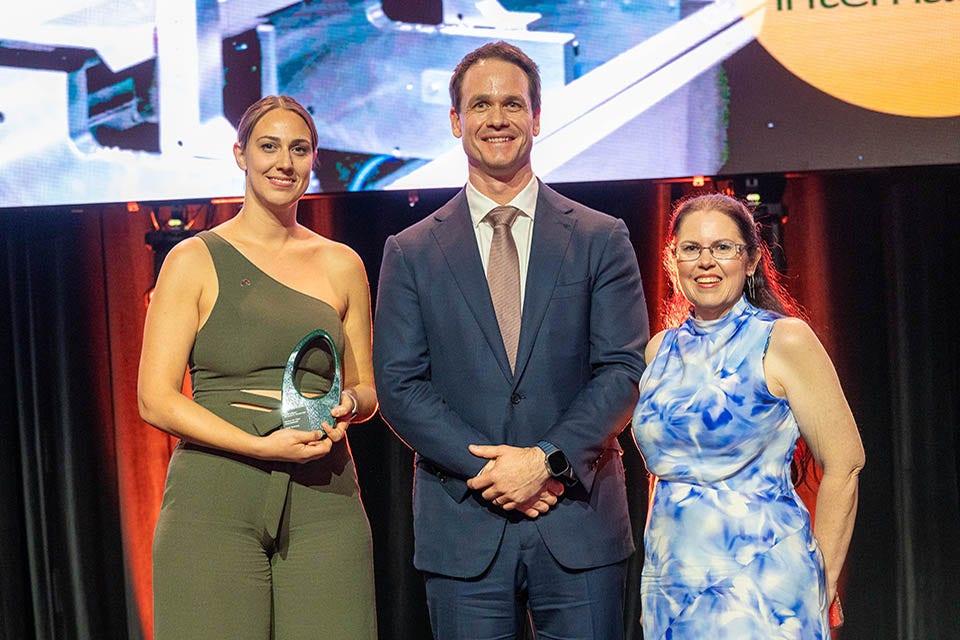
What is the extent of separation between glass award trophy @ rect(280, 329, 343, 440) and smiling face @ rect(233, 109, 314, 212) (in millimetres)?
367

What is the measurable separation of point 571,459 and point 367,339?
643mm

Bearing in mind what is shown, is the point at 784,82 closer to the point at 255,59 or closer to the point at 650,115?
the point at 650,115

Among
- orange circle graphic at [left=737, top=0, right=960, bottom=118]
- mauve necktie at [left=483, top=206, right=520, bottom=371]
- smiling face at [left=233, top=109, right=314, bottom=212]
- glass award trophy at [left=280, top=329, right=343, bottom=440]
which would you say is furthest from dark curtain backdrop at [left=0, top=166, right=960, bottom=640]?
glass award trophy at [left=280, top=329, right=343, bottom=440]

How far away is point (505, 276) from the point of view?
2248 mm

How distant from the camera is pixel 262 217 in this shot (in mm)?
2377

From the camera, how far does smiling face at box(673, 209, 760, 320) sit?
2127 mm

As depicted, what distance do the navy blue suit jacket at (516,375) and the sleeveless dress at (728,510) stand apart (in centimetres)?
12

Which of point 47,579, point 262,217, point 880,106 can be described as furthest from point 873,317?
point 47,579

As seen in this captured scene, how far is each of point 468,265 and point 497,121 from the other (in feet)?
1.10

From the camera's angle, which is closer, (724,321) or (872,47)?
(724,321)

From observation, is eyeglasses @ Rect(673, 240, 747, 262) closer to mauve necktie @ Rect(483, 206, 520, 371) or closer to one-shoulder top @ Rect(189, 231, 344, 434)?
mauve necktie @ Rect(483, 206, 520, 371)

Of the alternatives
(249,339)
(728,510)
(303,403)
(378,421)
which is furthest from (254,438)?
(378,421)

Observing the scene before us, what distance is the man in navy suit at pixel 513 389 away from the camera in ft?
6.99

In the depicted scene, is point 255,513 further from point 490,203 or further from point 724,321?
point 724,321
